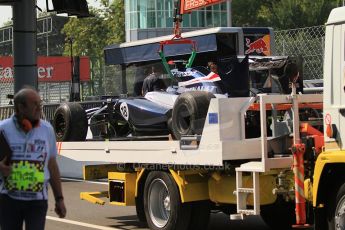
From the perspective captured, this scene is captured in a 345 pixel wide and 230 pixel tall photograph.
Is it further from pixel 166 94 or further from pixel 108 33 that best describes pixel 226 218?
pixel 108 33

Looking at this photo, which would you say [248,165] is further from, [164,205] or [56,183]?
[56,183]

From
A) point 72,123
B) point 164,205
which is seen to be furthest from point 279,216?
point 72,123

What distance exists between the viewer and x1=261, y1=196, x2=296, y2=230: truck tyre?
10352mm

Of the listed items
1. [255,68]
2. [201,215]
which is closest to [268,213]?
[201,215]

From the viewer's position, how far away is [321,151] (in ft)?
26.8

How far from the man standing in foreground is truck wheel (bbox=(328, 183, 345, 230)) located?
302 centimetres

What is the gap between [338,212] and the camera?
301 inches

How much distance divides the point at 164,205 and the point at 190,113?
1.48m

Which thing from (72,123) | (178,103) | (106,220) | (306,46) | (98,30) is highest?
(98,30)

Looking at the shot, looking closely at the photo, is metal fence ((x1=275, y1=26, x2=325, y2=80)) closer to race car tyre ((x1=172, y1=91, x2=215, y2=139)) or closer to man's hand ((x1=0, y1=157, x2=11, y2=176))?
race car tyre ((x1=172, y1=91, x2=215, y2=139))

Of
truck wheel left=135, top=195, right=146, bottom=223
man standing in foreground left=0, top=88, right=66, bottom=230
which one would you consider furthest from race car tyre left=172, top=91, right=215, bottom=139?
man standing in foreground left=0, top=88, right=66, bottom=230

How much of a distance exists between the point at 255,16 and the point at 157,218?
2948 inches

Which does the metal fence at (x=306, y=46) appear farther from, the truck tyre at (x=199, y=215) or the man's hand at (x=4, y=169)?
the man's hand at (x=4, y=169)

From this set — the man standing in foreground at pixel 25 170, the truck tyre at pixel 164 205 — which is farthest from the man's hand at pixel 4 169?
the truck tyre at pixel 164 205
